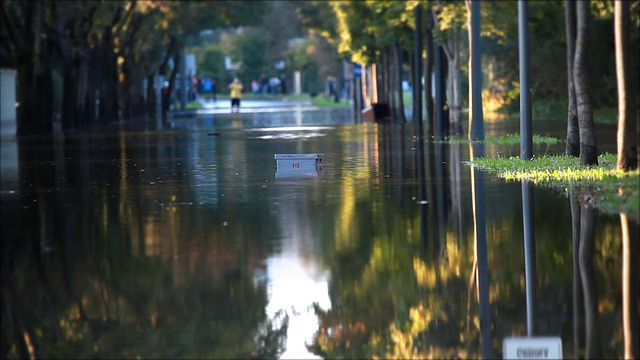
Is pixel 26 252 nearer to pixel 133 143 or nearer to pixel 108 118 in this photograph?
pixel 133 143

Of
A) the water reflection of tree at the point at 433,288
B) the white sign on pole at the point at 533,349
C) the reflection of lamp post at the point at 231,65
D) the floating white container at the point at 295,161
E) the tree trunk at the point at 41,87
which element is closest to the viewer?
the white sign on pole at the point at 533,349

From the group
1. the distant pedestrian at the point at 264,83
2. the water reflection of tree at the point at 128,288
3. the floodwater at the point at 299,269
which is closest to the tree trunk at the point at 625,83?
the floodwater at the point at 299,269

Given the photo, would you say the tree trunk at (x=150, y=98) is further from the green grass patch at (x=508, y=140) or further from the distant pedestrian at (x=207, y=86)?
the distant pedestrian at (x=207, y=86)

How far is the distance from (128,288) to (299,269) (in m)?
1.61

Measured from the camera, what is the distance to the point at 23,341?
364 inches

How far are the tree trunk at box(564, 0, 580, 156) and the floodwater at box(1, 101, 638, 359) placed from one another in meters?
2.21

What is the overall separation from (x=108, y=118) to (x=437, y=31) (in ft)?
96.5

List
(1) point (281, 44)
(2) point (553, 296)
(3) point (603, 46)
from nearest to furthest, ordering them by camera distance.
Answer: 1. (2) point (553, 296)
2. (3) point (603, 46)
3. (1) point (281, 44)

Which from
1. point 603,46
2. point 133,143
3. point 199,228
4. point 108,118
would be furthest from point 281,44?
point 199,228

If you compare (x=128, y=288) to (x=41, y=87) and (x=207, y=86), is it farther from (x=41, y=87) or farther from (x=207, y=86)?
(x=207, y=86)

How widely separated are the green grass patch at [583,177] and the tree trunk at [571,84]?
587 mm

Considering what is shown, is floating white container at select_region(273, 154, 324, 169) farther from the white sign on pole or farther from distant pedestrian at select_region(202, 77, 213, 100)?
distant pedestrian at select_region(202, 77, 213, 100)

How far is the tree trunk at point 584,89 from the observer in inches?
858

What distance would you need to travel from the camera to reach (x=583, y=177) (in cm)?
2017
